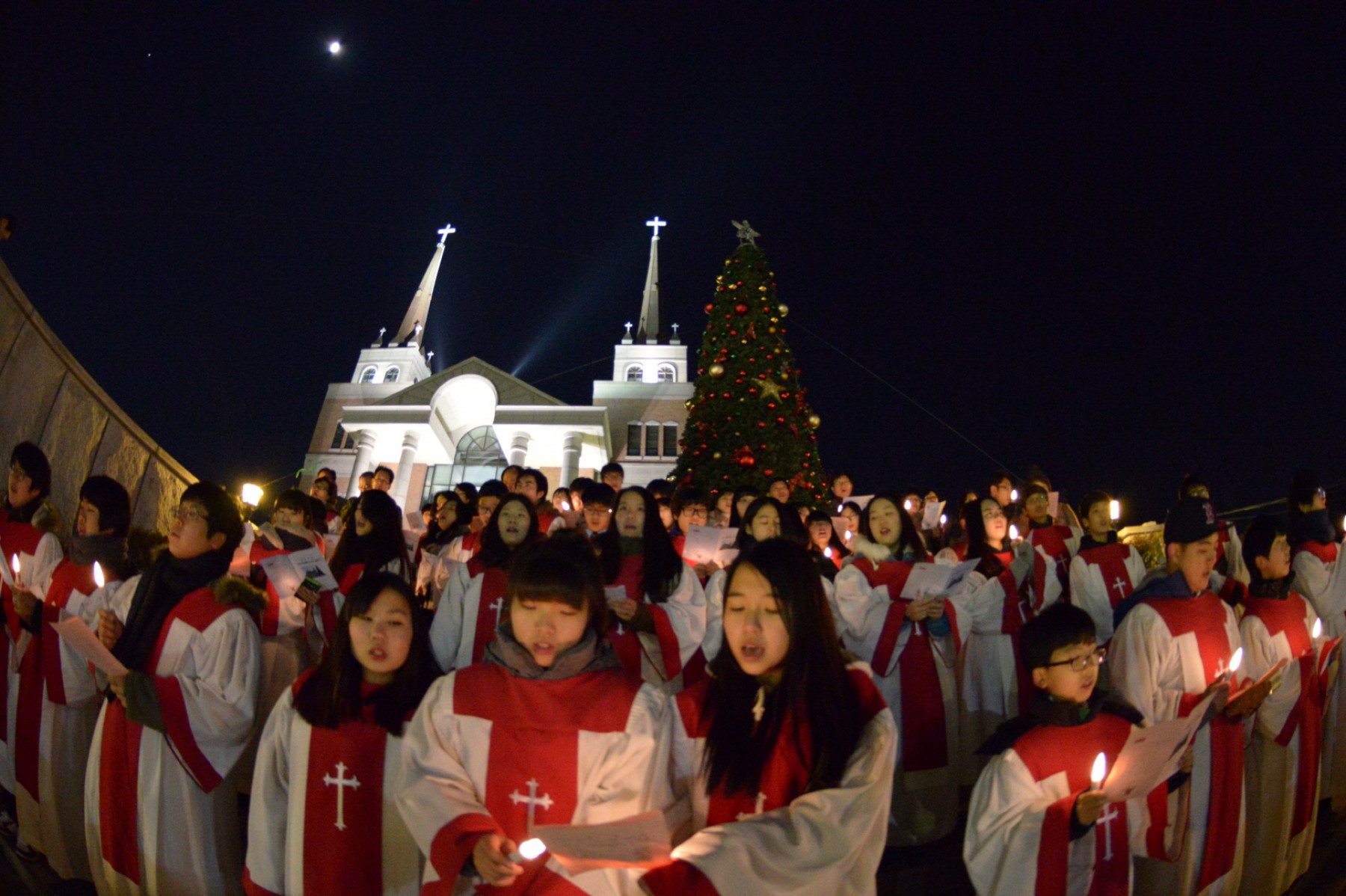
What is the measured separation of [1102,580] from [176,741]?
5572 mm

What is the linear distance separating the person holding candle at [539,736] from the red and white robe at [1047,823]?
1193 mm

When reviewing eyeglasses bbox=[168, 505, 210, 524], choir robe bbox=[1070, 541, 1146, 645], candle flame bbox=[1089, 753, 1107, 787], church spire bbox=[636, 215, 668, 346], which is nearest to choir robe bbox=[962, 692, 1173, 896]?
candle flame bbox=[1089, 753, 1107, 787]

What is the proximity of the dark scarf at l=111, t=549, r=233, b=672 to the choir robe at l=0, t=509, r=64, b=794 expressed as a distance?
1.21 m

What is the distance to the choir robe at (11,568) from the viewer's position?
4496 mm

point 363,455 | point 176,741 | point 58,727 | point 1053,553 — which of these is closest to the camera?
point 176,741

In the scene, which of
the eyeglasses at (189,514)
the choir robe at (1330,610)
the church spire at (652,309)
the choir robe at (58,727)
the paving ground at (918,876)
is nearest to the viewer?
the eyeglasses at (189,514)

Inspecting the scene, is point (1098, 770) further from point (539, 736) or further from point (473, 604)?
point (473, 604)

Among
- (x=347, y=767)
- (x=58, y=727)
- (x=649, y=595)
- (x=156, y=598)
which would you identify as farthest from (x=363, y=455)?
(x=347, y=767)

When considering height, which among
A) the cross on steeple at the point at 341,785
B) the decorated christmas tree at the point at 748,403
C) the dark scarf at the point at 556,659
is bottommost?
the cross on steeple at the point at 341,785

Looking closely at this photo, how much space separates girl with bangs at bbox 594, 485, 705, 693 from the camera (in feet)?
13.9

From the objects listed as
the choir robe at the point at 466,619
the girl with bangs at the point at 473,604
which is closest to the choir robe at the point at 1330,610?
the girl with bangs at the point at 473,604

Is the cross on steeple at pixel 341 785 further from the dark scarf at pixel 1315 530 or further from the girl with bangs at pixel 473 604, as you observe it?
the dark scarf at pixel 1315 530

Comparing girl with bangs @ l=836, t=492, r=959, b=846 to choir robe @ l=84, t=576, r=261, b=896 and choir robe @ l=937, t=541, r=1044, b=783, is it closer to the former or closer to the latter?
choir robe @ l=937, t=541, r=1044, b=783

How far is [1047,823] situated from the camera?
2.75m
